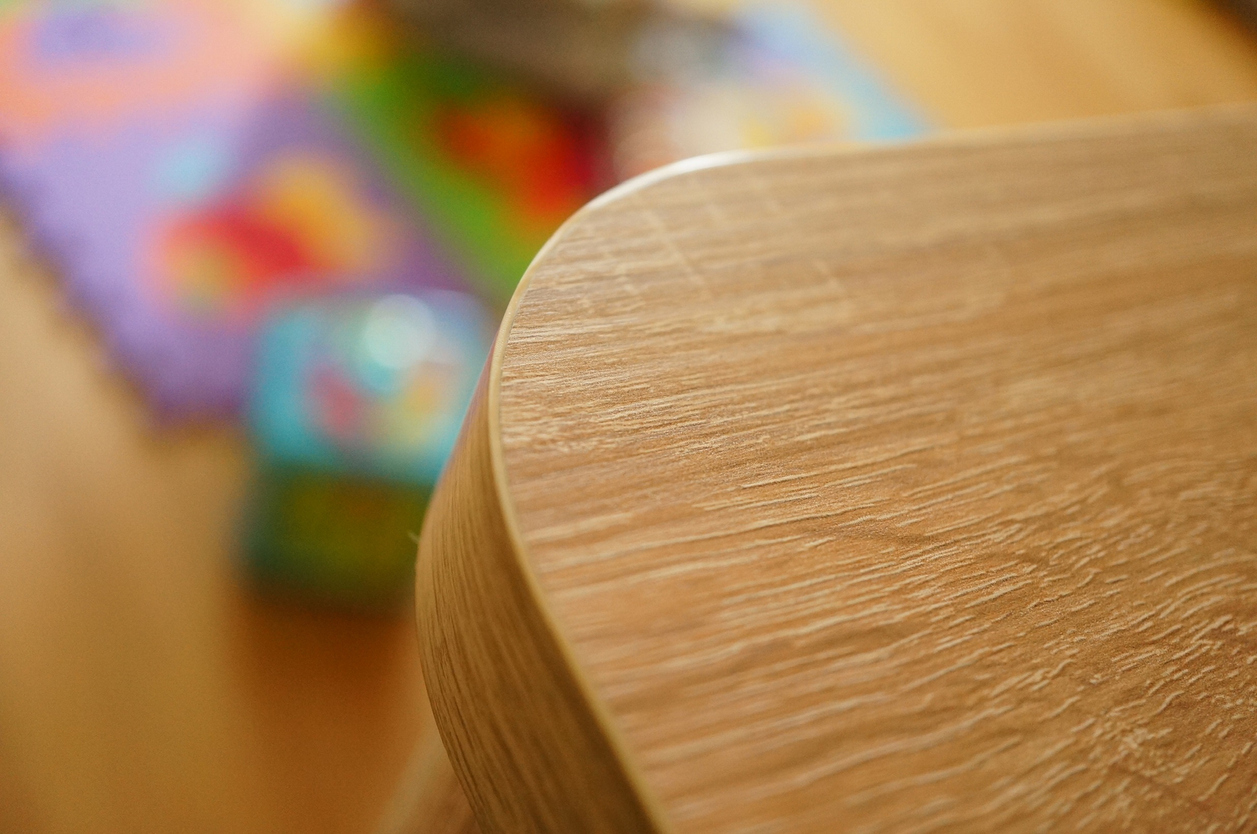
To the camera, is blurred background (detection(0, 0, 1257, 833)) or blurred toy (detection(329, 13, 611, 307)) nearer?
blurred background (detection(0, 0, 1257, 833))

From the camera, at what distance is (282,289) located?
4.86 ft

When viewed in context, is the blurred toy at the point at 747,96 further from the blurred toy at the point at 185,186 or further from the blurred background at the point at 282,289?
the blurred toy at the point at 185,186

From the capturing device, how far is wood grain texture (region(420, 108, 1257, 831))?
259 mm

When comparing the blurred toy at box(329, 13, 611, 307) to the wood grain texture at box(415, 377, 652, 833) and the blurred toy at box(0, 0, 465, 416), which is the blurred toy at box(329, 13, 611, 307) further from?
the wood grain texture at box(415, 377, 652, 833)

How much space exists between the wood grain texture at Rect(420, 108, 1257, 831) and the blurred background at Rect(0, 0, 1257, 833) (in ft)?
2.67

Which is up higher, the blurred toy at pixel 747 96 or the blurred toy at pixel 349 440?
the blurred toy at pixel 747 96

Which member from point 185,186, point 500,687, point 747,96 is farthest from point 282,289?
point 500,687

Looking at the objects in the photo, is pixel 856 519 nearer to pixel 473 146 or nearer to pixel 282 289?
pixel 282 289

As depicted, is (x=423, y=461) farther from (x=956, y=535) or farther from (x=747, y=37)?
(x=747, y=37)

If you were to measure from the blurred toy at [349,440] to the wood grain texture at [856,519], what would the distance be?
2.60 ft

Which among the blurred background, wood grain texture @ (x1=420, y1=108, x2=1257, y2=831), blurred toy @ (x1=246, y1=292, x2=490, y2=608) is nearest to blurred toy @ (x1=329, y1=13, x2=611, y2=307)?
the blurred background

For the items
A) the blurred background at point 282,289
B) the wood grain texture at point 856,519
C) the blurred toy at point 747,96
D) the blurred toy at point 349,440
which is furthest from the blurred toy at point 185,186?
the wood grain texture at point 856,519

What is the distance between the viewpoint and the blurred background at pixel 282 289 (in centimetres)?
110

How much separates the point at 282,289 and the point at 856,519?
1318 millimetres
